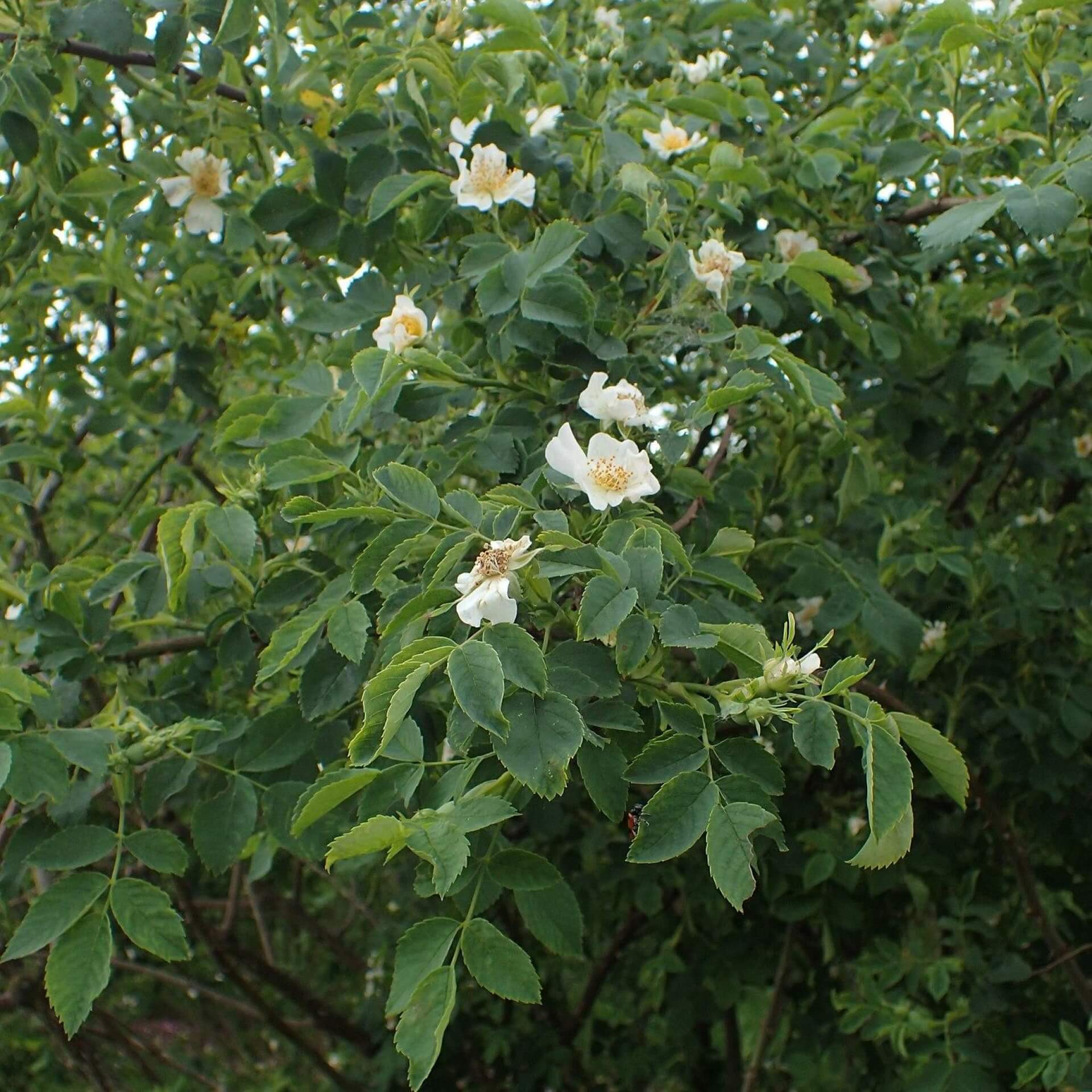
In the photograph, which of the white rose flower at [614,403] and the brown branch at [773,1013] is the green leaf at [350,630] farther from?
the brown branch at [773,1013]

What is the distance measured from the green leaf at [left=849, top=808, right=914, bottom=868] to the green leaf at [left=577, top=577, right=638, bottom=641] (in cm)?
22

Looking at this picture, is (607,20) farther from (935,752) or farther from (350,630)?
(935,752)

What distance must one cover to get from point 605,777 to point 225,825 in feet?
1.46

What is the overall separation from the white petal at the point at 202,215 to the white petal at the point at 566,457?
78cm

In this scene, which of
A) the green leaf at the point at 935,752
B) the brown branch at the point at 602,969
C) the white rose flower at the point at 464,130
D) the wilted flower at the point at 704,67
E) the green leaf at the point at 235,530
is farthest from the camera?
the brown branch at the point at 602,969

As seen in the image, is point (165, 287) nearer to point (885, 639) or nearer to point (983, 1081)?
point (885, 639)


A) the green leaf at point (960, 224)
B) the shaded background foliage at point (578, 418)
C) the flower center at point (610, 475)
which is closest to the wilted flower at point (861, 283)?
the shaded background foliage at point (578, 418)

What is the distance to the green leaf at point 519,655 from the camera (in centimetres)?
83

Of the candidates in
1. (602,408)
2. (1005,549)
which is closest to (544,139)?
(602,408)

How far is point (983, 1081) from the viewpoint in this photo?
5.03ft

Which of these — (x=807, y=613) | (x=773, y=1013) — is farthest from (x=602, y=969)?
(x=807, y=613)

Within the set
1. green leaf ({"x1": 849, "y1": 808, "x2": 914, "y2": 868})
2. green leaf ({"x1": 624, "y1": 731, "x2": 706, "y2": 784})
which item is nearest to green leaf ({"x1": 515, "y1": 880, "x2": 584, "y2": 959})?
green leaf ({"x1": 624, "y1": 731, "x2": 706, "y2": 784})

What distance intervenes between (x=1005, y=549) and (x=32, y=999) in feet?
6.06

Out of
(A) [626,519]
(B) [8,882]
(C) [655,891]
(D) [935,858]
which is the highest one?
(A) [626,519]
